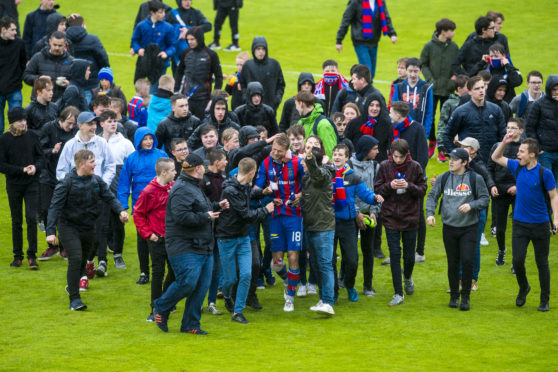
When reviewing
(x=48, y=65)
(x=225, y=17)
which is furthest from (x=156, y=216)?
(x=225, y=17)

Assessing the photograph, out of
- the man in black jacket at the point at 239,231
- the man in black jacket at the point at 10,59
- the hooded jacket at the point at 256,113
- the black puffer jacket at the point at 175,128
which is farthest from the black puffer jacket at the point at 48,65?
the man in black jacket at the point at 239,231

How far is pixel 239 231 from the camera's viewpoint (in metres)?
9.84

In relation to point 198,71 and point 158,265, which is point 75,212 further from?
point 198,71

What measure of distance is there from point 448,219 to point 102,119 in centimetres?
523

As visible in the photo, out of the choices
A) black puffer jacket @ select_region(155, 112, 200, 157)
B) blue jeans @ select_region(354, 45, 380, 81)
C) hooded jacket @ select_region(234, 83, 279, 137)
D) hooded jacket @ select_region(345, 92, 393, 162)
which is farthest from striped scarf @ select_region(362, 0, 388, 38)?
black puffer jacket @ select_region(155, 112, 200, 157)

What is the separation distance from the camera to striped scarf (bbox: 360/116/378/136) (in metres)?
12.5

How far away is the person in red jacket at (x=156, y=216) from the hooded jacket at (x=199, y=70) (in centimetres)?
638

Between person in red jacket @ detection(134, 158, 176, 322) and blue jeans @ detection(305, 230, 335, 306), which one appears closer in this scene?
person in red jacket @ detection(134, 158, 176, 322)

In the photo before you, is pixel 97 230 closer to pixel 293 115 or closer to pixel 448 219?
pixel 293 115

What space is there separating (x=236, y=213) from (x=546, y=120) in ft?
19.5

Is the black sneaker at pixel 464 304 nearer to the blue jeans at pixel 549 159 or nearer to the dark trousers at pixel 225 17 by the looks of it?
the blue jeans at pixel 549 159

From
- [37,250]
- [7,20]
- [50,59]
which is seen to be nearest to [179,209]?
[37,250]

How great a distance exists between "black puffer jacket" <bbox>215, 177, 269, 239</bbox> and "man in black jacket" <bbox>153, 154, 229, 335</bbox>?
0.35 m

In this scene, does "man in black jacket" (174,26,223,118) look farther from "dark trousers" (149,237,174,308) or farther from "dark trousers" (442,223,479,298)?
"dark trousers" (442,223,479,298)
